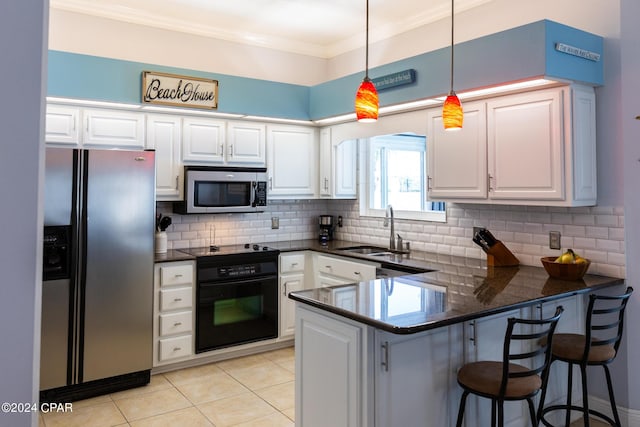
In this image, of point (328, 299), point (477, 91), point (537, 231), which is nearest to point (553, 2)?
point (477, 91)

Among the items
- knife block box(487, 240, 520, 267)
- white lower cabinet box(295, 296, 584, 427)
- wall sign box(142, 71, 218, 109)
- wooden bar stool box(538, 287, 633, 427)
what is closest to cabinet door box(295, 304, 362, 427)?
white lower cabinet box(295, 296, 584, 427)

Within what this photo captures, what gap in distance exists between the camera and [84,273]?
3.38 meters

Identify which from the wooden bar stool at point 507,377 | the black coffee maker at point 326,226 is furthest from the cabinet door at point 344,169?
the wooden bar stool at point 507,377

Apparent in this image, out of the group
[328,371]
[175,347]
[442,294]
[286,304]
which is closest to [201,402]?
[175,347]

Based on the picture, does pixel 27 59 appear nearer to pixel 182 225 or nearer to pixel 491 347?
pixel 491 347

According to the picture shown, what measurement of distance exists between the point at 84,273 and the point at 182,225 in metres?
1.19

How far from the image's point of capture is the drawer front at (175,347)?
12.6 ft

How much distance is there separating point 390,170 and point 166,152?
7.54ft

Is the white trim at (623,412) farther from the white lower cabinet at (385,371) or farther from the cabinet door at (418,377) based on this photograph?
the cabinet door at (418,377)

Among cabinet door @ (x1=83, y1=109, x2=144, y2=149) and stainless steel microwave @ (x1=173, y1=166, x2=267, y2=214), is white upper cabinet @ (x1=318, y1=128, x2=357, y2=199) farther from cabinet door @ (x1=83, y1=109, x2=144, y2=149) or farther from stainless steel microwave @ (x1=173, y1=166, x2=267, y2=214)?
cabinet door @ (x1=83, y1=109, x2=144, y2=149)

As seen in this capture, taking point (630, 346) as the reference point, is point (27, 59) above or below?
above

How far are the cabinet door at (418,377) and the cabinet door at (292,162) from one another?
9.10ft

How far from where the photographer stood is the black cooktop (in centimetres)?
412

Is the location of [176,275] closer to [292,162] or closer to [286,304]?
[286,304]
